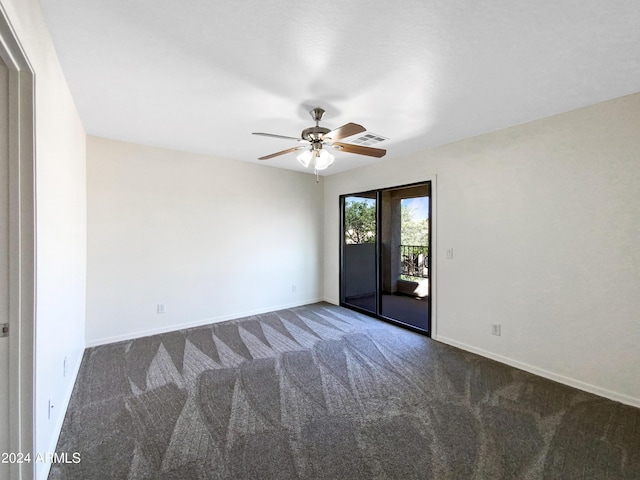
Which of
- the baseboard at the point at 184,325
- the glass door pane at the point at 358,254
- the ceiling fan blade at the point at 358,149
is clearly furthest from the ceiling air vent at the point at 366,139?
the baseboard at the point at 184,325

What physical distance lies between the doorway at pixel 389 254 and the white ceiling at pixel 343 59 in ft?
4.97

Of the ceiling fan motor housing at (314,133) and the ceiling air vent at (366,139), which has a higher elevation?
the ceiling air vent at (366,139)

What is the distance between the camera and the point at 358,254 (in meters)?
5.14

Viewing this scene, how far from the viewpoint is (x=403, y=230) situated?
14.4 feet

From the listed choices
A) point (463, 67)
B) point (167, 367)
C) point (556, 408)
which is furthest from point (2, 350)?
point (556, 408)

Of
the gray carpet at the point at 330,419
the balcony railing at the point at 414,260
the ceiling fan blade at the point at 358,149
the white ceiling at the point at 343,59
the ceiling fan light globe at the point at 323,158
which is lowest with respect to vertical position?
the gray carpet at the point at 330,419

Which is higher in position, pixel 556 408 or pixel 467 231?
pixel 467 231

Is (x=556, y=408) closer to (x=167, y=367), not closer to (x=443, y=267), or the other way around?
(x=443, y=267)

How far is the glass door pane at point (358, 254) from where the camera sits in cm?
487

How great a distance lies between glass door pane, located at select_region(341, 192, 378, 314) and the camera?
16.0ft

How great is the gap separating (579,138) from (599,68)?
0.75 m

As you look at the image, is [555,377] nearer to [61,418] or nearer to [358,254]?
[358,254]

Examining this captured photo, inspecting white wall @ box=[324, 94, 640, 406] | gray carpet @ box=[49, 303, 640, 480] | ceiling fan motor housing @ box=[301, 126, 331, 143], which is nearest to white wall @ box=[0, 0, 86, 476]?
gray carpet @ box=[49, 303, 640, 480]

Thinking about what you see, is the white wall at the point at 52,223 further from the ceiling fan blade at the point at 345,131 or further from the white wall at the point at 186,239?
the ceiling fan blade at the point at 345,131
